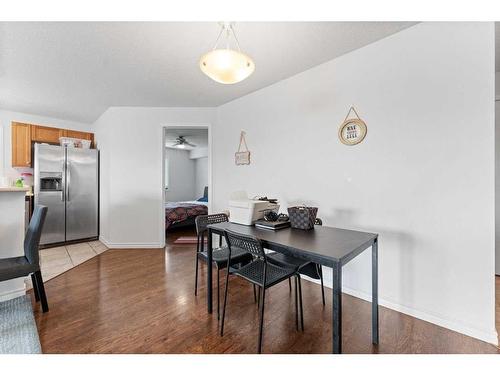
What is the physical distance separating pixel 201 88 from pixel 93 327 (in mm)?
2812

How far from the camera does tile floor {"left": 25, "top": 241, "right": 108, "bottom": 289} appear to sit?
9.13 ft

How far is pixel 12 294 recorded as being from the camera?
2.10 meters

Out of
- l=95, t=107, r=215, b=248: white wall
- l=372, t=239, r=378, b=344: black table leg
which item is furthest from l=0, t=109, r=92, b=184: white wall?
l=372, t=239, r=378, b=344: black table leg

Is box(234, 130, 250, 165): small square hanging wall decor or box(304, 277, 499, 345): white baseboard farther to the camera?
box(234, 130, 250, 165): small square hanging wall decor

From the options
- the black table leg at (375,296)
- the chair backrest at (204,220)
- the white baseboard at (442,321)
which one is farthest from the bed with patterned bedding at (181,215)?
the black table leg at (375,296)

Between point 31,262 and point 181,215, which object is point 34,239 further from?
point 181,215

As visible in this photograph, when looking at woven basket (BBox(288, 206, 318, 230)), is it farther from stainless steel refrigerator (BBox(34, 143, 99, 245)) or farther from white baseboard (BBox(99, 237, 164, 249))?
stainless steel refrigerator (BBox(34, 143, 99, 245))

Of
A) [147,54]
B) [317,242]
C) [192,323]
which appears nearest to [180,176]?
[147,54]

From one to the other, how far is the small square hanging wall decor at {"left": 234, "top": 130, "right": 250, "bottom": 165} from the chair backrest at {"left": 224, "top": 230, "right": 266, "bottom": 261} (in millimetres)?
1762

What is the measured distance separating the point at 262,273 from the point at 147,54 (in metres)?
2.32

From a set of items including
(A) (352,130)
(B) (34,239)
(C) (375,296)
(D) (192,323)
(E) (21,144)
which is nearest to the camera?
(C) (375,296)
